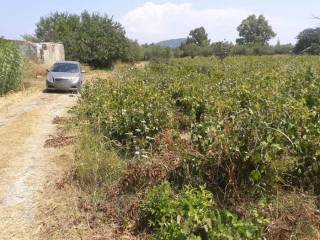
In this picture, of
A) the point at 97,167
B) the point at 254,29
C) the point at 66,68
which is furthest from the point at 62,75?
the point at 254,29

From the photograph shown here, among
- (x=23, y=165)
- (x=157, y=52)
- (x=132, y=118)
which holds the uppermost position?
(x=132, y=118)

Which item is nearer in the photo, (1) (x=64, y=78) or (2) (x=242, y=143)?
(2) (x=242, y=143)

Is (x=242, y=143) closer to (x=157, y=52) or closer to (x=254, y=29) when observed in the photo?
(x=157, y=52)

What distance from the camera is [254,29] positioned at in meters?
101

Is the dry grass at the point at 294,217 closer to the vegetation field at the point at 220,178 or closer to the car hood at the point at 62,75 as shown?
the vegetation field at the point at 220,178

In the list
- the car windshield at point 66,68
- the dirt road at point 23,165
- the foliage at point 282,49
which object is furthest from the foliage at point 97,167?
the foliage at point 282,49

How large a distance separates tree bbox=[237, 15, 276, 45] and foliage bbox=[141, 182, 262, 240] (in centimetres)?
9729

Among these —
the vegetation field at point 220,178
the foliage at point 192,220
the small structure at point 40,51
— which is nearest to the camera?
the foliage at point 192,220

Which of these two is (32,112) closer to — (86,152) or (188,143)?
(86,152)

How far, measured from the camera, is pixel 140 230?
5262 mm

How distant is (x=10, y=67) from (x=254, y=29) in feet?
290

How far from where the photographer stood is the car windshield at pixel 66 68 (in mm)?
20422

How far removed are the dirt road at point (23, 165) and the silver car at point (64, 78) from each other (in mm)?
4434

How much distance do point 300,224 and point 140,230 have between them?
185 centimetres
